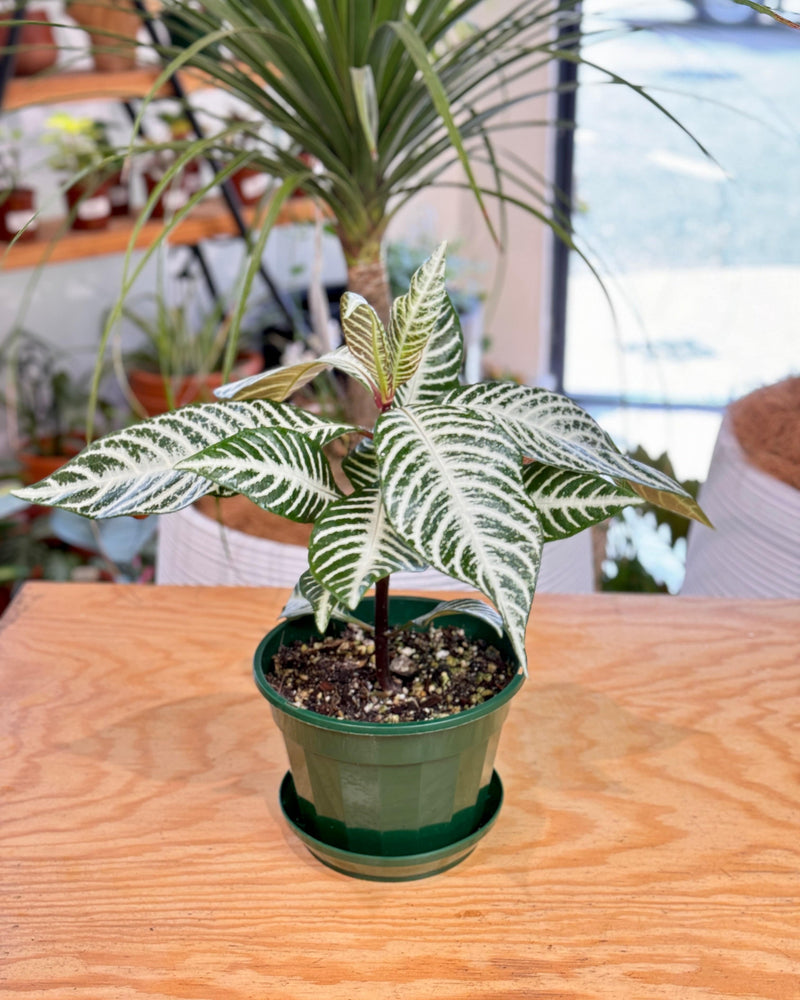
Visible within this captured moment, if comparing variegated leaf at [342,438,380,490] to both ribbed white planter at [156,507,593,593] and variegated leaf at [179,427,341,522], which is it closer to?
variegated leaf at [179,427,341,522]

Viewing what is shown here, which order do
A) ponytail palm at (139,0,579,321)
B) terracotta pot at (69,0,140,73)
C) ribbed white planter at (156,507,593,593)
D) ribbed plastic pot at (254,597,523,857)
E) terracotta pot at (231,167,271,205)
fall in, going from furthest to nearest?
terracotta pot at (231,167,271,205) → terracotta pot at (69,0,140,73) → ribbed white planter at (156,507,593,593) → ponytail palm at (139,0,579,321) → ribbed plastic pot at (254,597,523,857)

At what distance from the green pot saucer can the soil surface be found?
10 cm

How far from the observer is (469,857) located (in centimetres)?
72

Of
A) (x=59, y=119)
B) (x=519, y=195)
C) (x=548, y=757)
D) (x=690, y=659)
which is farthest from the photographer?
(x=519, y=195)

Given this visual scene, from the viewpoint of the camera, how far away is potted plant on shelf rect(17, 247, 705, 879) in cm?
54

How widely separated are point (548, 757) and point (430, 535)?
37 centimetres

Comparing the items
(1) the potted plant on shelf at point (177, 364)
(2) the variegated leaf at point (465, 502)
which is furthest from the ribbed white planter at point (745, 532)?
(1) the potted plant on shelf at point (177, 364)

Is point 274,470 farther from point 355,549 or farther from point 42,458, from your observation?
point 42,458

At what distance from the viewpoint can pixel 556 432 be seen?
24.9 inches

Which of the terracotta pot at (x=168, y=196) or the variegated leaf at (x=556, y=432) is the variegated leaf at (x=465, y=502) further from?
the terracotta pot at (x=168, y=196)

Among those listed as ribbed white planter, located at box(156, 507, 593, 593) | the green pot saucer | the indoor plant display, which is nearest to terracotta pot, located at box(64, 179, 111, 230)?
the indoor plant display

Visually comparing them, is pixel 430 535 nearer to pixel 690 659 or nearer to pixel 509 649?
pixel 509 649

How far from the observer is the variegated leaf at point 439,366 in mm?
668

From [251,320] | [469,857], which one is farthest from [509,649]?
[251,320]
